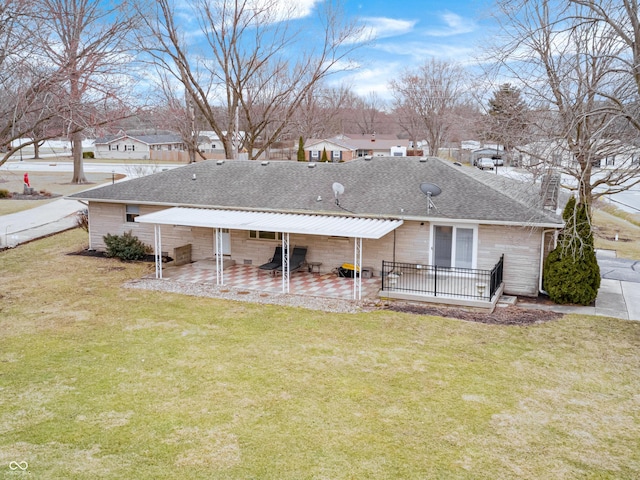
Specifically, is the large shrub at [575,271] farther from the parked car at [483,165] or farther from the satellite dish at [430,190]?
the parked car at [483,165]

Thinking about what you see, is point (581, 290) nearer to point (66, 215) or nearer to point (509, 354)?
point (509, 354)

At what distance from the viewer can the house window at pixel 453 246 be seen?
16.8 metres

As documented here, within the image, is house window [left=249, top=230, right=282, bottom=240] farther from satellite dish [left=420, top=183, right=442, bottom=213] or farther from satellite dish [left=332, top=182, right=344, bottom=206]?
satellite dish [left=420, top=183, right=442, bottom=213]

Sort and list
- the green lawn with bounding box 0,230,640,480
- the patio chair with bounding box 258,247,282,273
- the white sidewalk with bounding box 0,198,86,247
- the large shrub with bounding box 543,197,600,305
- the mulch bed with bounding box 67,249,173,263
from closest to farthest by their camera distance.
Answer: the green lawn with bounding box 0,230,640,480, the large shrub with bounding box 543,197,600,305, the patio chair with bounding box 258,247,282,273, the mulch bed with bounding box 67,249,173,263, the white sidewalk with bounding box 0,198,86,247

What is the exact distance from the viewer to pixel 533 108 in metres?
18.2

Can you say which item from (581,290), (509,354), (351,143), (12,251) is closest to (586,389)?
(509,354)

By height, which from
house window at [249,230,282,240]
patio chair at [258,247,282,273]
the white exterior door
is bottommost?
patio chair at [258,247,282,273]

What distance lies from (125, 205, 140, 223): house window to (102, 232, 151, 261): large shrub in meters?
0.70

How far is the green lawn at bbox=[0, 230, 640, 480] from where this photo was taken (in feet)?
25.3

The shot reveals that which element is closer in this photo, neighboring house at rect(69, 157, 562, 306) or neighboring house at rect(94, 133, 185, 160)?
neighboring house at rect(69, 157, 562, 306)

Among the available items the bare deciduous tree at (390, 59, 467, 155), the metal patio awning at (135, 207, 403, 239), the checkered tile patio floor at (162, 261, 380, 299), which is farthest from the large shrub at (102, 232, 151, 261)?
the bare deciduous tree at (390, 59, 467, 155)

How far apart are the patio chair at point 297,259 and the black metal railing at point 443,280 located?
116 inches

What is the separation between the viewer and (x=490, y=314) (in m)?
14.6

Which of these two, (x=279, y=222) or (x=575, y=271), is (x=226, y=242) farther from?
(x=575, y=271)
